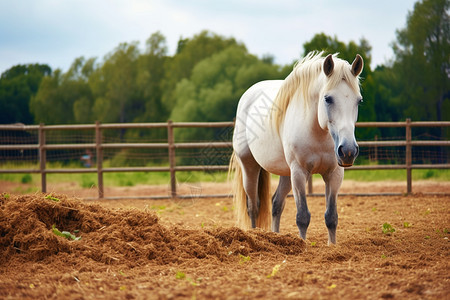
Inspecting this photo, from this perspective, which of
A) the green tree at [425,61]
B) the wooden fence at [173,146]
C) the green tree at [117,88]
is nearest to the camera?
the wooden fence at [173,146]

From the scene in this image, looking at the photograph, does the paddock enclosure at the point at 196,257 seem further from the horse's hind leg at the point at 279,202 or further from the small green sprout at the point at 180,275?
the horse's hind leg at the point at 279,202

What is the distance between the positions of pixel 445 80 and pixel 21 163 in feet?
44.7

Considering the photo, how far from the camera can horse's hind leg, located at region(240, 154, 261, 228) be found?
4.89 m

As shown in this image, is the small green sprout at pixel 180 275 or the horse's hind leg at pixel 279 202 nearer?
the small green sprout at pixel 180 275

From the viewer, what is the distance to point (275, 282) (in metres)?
2.65

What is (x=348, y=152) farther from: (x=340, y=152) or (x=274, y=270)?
(x=274, y=270)

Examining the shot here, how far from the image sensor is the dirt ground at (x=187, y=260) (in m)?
2.52

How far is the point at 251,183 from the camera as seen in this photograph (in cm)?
491

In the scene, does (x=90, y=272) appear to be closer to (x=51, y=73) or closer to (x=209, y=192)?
(x=209, y=192)

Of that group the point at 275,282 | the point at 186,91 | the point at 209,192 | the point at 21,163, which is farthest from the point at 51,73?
the point at 275,282

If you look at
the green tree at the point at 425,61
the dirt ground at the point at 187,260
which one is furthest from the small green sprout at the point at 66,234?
the green tree at the point at 425,61

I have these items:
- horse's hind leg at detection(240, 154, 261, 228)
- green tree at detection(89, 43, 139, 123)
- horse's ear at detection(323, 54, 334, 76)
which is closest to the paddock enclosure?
horse's hind leg at detection(240, 154, 261, 228)

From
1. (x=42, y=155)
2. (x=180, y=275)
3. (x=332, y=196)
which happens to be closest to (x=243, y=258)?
(x=180, y=275)

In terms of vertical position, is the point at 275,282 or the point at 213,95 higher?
the point at 213,95
